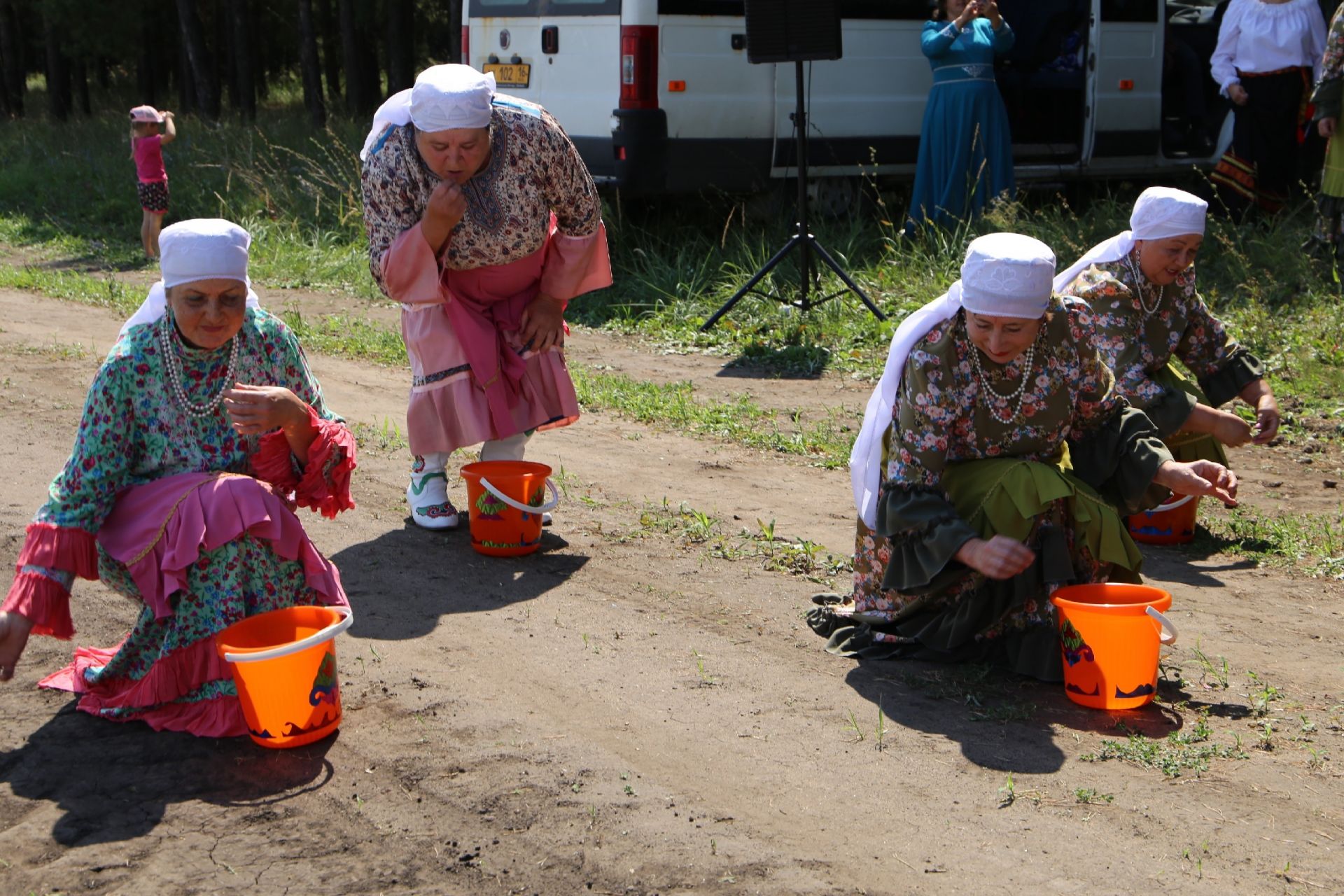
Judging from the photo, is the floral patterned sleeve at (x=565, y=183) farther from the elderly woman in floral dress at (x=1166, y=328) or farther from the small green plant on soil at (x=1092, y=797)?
the small green plant on soil at (x=1092, y=797)

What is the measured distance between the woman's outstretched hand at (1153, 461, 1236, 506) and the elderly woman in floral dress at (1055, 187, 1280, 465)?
83cm

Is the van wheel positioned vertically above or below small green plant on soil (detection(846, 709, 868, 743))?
above

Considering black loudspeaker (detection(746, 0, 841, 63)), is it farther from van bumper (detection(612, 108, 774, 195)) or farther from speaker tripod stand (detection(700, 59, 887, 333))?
van bumper (detection(612, 108, 774, 195))

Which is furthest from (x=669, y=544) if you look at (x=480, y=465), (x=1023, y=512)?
(x=1023, y=512)

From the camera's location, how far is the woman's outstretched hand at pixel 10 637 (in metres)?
3.30

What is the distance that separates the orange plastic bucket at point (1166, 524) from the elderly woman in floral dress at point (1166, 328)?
1.01 feet

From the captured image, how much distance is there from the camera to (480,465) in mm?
5164

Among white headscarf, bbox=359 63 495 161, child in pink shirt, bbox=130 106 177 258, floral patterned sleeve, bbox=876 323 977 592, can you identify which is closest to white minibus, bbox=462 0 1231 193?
child in pink shirt, bbox=130 106 177 258

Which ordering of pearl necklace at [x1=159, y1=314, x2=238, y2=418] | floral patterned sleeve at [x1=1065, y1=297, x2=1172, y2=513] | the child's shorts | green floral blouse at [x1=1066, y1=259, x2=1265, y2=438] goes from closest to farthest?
pearl necklace at [x1=159, y1=314, x2=238, y2=418], floral patterned sleeve at [x1=1065, y1=297, x2=1172, y2=513], green floral blouse at [x1=1066, y1=259, x2=1265, y2=438], the child's shorts

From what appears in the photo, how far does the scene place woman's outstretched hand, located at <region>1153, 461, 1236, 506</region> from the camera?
3998 millimetres

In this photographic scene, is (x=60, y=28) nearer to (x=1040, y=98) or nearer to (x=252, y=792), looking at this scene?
(x=1040, y=98)

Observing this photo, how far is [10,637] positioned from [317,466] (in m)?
0.81

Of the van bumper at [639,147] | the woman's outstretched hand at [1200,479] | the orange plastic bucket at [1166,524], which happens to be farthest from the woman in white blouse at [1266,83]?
the woman's outstretched hand at [1200,479]

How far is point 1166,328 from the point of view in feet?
16.9
